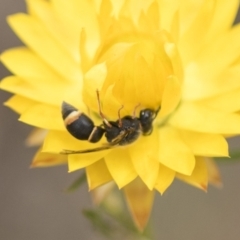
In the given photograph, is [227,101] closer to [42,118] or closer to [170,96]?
[170,96]

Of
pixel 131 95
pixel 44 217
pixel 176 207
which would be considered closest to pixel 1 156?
pixel 44 217

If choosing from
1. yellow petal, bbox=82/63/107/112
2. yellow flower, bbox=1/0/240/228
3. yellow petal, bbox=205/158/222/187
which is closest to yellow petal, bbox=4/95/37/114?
yellow flower, bbox=1/0/240/228

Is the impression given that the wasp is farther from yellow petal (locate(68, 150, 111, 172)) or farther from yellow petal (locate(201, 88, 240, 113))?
yellow petal (locate(201, 88, 240, 113))

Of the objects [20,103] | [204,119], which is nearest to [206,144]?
[204,119]

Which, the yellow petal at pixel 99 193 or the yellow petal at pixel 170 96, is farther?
the yellow petal at pixel 99 193

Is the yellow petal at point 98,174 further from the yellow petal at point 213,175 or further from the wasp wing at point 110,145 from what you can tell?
the yellow petal at point 213,175

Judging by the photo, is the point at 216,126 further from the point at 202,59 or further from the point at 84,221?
the point at 84,221

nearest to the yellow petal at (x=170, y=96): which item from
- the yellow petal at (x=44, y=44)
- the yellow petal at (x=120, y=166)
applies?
the yellow petal at (x=120, y=166)
